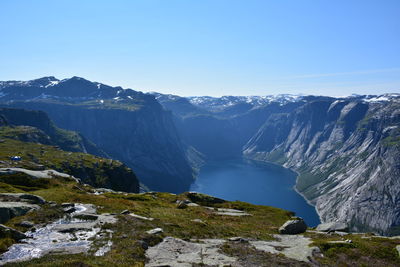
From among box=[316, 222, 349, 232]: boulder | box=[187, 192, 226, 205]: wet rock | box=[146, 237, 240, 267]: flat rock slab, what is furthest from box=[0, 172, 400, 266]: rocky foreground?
box=[187, 192, 226, 205]: wet rock

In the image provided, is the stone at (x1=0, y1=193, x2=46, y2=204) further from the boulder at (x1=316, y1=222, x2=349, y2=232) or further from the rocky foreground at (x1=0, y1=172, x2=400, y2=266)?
the boulder at (x1=316, y1=222, x2=349, y2=232)

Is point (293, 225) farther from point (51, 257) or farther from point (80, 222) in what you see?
point (51, 257)

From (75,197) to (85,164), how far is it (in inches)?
4968

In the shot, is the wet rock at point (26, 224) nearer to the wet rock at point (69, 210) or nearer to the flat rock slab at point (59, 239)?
the flat rock slab at point (59, 239)

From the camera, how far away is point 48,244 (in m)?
26.1

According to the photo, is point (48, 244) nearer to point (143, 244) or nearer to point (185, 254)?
point (143, 244)

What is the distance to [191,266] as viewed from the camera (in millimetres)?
23547

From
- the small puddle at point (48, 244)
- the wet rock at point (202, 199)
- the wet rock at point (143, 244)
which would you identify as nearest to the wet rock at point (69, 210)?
the small puddle at point (48, 244)

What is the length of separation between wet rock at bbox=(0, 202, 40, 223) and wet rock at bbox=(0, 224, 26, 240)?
16.8 ft

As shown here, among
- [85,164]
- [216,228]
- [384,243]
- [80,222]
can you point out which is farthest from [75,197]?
[85,164]

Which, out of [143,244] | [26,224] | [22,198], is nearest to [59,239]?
[26,224]

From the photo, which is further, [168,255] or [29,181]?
[29,181]

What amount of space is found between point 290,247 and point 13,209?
1150 inches

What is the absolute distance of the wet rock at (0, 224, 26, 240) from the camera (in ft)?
83.5
